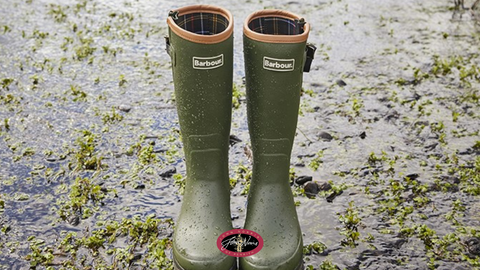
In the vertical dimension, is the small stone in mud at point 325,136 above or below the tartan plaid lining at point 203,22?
below

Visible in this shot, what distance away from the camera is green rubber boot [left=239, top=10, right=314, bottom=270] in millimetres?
2217

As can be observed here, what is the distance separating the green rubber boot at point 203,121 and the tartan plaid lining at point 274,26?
144 millimetres

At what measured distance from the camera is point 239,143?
3.82m

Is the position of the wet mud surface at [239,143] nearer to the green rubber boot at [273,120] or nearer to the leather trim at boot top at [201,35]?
the green rubber boot at [273,120]

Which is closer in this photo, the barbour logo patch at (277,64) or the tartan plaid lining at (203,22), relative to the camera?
the barbour logo patch at (277,64)

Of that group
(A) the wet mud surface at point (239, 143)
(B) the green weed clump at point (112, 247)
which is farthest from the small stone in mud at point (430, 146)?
(B) the green weed clump at point (112, 247)

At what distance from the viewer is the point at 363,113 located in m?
4.23

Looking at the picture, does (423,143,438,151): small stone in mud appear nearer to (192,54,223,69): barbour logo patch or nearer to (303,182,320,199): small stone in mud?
(303,182,320,199): small stone in mud

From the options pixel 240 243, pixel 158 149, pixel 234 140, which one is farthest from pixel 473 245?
pixel 158 149

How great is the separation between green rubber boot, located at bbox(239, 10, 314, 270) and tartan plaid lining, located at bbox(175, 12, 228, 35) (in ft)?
0.45

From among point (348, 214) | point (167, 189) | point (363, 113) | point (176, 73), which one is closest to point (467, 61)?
point (363, 113)

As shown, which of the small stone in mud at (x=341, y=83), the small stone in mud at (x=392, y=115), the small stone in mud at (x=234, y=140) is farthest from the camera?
the small stone in mud at (x=341, y=83)

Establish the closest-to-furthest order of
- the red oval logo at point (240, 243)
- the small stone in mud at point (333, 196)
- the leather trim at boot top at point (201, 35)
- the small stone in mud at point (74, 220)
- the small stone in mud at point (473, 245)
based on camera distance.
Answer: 1. the leather trim at boot top at point (201, 35)
2. the red oval logo at point (240, 243)
3. the small stone in mud at point (473, 245)
4. the small stone in mud at point (74, 220)
5. the small stone in mud at point (333, 196)

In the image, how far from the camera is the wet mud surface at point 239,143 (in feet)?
9.29
